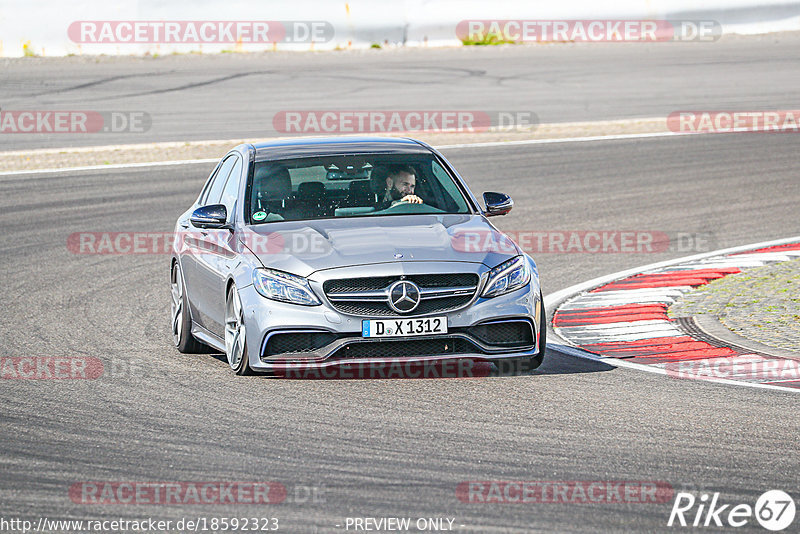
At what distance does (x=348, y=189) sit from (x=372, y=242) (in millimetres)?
974

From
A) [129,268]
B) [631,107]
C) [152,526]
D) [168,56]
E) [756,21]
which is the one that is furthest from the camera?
[756,21]

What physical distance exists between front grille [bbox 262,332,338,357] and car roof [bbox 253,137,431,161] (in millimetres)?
1835

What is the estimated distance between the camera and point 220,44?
1197 inches

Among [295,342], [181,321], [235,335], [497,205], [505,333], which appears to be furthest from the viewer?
[181,321]

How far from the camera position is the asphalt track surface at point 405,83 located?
2473 cm

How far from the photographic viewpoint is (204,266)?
935 cm

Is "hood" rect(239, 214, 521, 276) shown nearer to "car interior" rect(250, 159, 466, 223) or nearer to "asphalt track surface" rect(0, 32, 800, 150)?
"car interior" rect(250, 159, 466, 223)

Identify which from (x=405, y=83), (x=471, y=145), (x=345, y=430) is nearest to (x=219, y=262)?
(x=345, y=430)

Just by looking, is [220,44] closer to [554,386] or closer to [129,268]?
[129,268]

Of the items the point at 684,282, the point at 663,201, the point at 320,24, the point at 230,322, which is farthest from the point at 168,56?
the point at 230,322

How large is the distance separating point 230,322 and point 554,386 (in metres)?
2.13

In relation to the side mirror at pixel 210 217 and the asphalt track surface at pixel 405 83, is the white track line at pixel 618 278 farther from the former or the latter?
the asphalt track surface at pixel 405 83

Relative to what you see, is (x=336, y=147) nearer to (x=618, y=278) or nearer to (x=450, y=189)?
(x=450, y=189)

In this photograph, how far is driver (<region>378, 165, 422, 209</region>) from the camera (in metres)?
9.27
